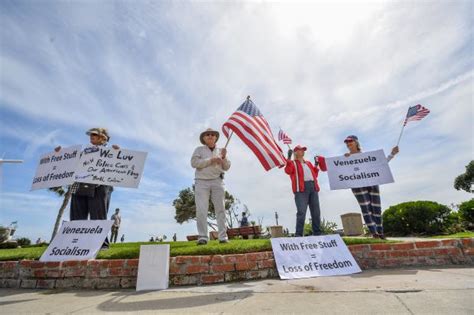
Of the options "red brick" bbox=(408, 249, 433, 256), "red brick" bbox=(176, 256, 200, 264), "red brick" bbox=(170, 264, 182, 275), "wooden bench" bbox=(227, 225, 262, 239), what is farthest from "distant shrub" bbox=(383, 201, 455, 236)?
"red brick" bbox=(170, 264, 182, 275)

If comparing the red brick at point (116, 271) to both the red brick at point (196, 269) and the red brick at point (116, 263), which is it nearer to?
the red brick at point (116, 263)

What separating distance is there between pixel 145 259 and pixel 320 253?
231 cm

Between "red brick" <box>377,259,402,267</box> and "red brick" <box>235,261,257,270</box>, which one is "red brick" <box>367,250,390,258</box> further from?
"red brick" <box>235,261,257,270</box>

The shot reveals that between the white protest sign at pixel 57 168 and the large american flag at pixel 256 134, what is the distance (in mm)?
2686

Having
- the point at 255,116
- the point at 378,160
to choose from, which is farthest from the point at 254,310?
the point at 378,160

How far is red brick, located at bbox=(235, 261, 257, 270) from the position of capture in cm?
317

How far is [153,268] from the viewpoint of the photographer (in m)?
2.96

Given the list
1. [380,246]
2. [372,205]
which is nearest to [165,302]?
[380,246]

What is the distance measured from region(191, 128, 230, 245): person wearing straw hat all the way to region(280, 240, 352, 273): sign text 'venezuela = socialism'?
3.86ft

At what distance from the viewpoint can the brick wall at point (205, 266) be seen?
10.1ft

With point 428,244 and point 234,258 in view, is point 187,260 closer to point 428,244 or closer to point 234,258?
point 234,258

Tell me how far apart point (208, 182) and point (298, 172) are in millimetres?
1798

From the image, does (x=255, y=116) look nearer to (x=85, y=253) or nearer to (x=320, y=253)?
(x=320, y=253)

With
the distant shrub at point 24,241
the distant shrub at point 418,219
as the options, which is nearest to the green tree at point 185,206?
the distant shrub at point 24,241
